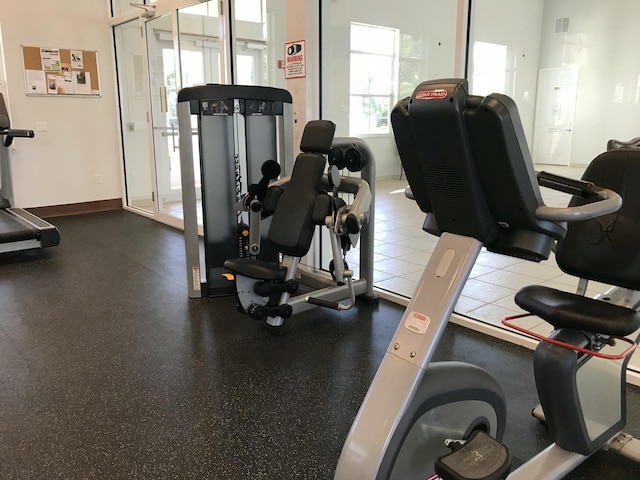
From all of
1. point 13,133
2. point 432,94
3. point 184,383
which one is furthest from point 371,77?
point 432,94

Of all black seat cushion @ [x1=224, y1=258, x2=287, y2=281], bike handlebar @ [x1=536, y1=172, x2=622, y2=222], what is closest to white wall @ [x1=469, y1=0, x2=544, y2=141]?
black seat cushion @ [x1=224, y1=258, x2=287, y2=281]

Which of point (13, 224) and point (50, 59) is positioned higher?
point (50, 59)

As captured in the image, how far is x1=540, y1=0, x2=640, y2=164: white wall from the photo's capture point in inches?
200

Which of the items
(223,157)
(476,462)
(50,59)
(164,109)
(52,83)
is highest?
(50,59)

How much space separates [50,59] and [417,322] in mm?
6352

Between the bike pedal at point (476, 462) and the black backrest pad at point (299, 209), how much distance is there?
1747 millimetres

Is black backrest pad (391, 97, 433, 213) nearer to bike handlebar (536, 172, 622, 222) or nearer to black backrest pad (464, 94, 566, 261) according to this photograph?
black backrest pad (464, 94, 566, 261)

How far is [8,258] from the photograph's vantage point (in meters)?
4.80

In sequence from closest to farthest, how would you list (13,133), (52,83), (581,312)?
(581,312) < (13,133) < (52,83)

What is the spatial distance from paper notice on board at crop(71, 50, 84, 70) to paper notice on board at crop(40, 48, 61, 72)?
0.17 meters

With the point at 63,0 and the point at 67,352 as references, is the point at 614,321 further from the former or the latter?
the point at 63,0

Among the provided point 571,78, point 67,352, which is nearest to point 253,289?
point 67,352

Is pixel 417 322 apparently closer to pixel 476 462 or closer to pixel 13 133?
pixel 476 462

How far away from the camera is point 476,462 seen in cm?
134
